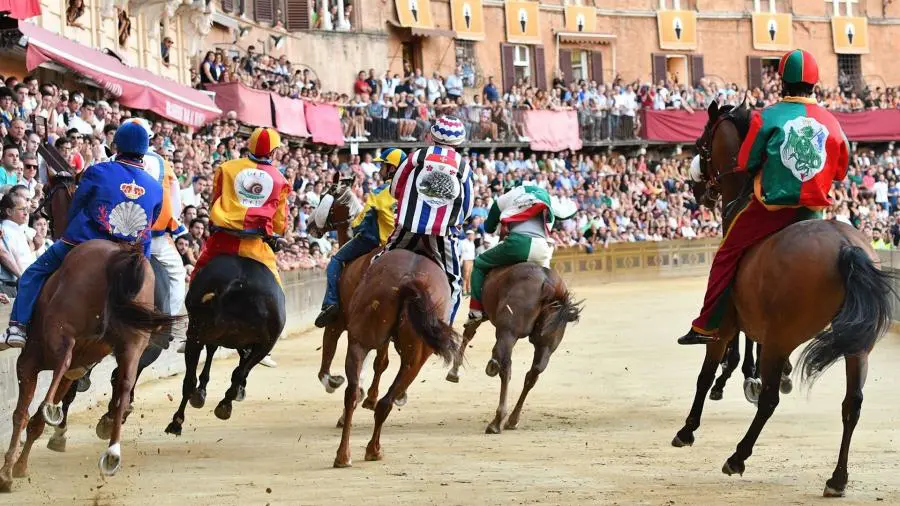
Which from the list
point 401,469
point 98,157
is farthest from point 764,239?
point 98,157

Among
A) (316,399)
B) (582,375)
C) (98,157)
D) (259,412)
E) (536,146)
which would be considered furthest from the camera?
(536,146)

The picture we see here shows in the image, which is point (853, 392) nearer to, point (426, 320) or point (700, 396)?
point (700, 396)

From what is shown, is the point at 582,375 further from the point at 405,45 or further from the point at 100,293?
the point at 405,45

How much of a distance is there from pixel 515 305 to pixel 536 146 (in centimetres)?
3417

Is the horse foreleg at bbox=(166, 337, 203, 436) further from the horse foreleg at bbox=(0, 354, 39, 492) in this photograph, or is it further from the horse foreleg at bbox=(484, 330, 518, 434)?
the horse foreleg at bbox=(484, 330, 518, 434)

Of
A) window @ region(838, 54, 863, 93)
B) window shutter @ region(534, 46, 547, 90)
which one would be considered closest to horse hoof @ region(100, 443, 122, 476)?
window shutter @ region(534, 46, 547, 90)

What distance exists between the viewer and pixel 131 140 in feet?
32.7

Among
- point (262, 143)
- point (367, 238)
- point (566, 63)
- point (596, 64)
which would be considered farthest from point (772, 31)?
point (262, 143)

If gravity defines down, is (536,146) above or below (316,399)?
above

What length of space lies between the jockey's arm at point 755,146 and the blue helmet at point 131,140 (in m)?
4.07

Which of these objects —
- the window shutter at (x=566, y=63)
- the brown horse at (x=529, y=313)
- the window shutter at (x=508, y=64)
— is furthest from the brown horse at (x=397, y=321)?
the window shutter at (x=566, y=63)

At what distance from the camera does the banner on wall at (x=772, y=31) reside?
59.4m

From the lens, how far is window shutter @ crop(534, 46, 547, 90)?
2142 inches

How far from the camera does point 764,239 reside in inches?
372
